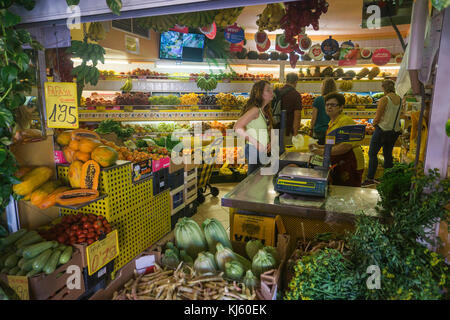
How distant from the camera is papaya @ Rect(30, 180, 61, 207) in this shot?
2.23 metres

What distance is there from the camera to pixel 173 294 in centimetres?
148

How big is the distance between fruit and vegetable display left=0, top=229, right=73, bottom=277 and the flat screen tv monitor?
6.73m

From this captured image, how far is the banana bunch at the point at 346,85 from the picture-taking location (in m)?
7.45

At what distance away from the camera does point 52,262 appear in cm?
196

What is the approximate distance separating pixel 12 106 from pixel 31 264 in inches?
38.7

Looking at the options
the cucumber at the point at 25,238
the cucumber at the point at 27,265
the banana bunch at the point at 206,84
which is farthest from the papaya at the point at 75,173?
the banana bunch at the point at 206,84

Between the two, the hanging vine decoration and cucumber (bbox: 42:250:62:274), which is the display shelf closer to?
the hanging vine decoration

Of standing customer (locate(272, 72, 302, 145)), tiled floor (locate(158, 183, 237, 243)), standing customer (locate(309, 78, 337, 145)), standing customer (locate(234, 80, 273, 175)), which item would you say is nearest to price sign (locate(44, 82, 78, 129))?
standing customer (locate(234, 80, 273, 175))

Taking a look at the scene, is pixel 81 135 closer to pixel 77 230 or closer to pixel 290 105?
pixel 77 230

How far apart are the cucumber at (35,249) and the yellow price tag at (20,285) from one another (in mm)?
153

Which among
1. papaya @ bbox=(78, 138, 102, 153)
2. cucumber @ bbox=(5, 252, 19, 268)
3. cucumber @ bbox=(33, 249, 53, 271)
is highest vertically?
papaya @ bbox=(78, 138, 102, 153)

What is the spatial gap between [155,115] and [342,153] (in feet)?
12.9

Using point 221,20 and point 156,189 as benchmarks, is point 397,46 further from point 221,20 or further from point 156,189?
point 156,189

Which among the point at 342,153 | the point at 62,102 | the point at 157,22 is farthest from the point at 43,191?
the point at 342,153
